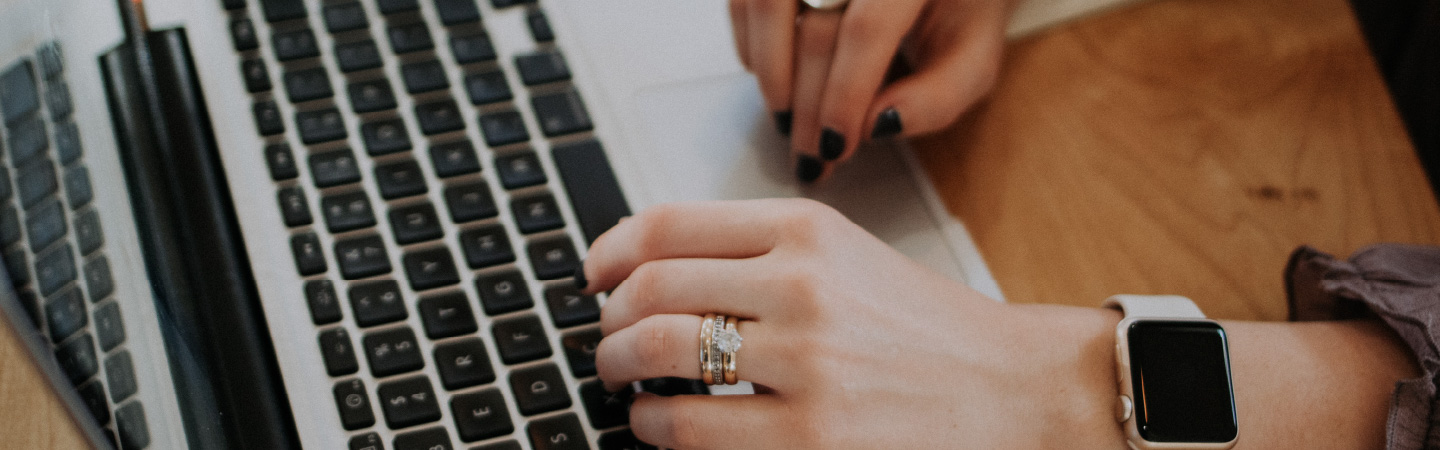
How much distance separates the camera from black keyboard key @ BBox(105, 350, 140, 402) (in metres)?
0.36

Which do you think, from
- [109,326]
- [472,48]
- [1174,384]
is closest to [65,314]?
[109,326]

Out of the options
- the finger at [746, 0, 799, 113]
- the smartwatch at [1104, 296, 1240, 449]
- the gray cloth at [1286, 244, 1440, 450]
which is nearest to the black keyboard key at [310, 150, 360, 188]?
the finger at [746, 0, 799, 113]

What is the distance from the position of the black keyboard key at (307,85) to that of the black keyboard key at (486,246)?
109 mm

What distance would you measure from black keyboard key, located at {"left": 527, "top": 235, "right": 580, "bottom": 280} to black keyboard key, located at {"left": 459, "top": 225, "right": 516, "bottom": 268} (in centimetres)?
1

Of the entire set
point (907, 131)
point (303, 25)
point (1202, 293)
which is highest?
point (303, 25)

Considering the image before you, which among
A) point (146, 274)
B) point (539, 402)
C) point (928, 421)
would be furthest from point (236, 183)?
point (928, 421)

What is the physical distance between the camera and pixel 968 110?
58 centimetres

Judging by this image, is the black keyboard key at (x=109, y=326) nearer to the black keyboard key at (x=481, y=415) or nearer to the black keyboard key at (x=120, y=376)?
the black keyboard key at (x=120, y=376)

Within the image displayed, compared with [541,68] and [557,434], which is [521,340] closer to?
[557,434]

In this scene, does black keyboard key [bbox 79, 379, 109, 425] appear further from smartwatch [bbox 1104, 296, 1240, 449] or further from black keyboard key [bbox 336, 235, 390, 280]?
smartwatch [bbox 1104, 296, 1240, 449]

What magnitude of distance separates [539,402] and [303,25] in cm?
24

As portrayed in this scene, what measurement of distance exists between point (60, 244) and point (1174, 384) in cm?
46

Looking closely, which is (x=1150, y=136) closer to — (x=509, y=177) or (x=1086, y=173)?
(x=1086, y=173)

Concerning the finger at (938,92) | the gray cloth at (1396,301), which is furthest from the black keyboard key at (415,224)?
the gray cloth at (1396,301)
